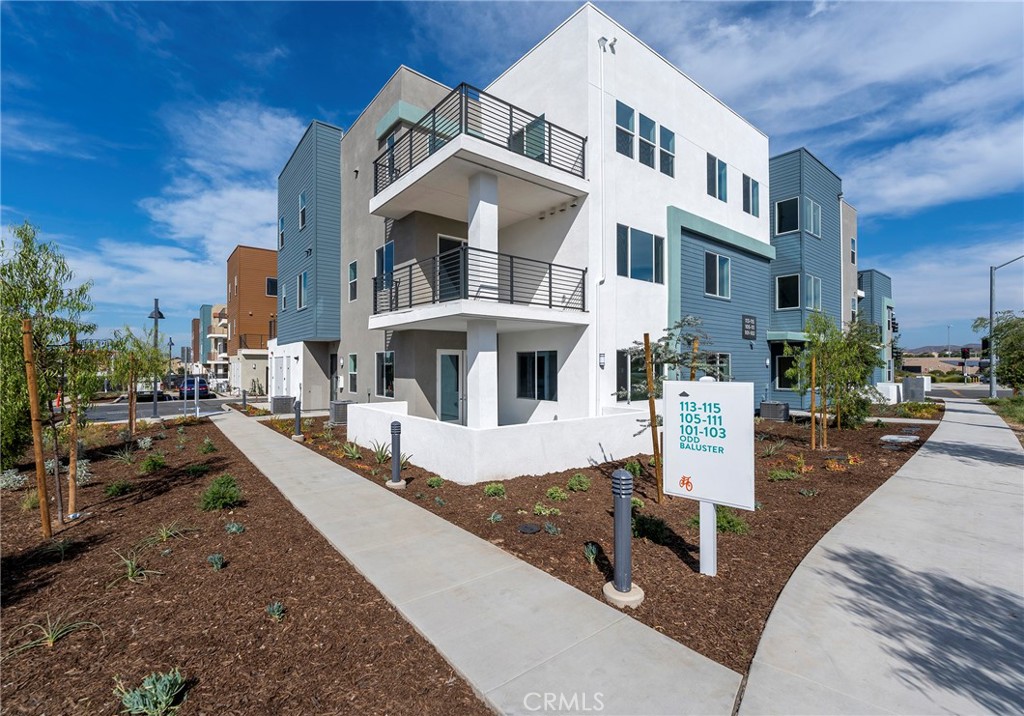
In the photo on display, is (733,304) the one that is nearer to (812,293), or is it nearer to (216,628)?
(812,293)

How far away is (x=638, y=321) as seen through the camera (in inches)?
546

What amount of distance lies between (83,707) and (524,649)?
309 centimetres

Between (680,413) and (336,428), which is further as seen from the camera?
(336,428)

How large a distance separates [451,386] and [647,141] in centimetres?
1011

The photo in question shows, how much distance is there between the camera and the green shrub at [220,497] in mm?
7219

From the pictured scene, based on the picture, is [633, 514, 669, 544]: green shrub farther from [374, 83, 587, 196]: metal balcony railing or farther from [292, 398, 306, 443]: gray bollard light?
[292, 398, 306, 443]: gray bollard light

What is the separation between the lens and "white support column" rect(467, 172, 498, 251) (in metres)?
10.7

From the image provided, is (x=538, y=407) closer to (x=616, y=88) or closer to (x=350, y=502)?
(x=350, y=502)

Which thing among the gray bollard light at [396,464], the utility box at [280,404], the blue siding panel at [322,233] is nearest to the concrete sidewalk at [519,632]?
the gray bollard light at [396,464]

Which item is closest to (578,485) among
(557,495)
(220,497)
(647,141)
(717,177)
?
(557,495)

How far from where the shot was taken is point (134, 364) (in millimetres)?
13703

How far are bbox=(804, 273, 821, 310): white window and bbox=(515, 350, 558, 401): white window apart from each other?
51.9 ft

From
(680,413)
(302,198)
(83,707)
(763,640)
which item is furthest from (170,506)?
(302,198)

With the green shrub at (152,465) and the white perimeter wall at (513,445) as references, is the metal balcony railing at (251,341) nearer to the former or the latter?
the green shrub at (152,465)
